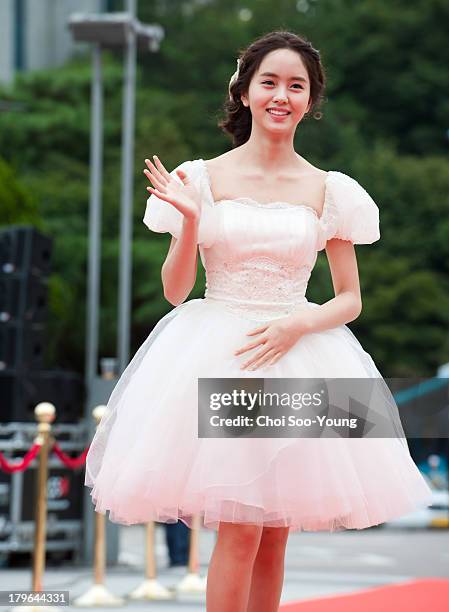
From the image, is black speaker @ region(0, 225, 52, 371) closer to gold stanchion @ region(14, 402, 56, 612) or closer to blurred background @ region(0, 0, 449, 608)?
gold stanchion @ region(14, 402, 56, 612)

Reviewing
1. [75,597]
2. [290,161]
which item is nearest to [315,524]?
[290,161]

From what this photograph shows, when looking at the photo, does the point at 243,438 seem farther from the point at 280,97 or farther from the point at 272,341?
the point at 280,97

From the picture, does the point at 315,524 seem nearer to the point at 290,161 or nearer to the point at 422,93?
the point at 290,161

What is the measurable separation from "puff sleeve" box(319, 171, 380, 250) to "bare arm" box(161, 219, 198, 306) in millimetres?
427

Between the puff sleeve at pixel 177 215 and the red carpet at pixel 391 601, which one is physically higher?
the puff sleeve at pixel 177 215

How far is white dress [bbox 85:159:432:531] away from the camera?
158 inches

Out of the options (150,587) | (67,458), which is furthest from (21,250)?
(150,587)

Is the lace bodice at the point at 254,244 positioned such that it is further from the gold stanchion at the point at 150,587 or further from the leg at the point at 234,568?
the gold stanchion at the point at 150,587

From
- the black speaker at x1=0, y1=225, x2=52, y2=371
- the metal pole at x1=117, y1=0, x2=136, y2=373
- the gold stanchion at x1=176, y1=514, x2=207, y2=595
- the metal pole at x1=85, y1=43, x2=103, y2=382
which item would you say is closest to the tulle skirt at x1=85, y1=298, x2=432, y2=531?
the gold stanchion at x1=176, y1=514, x2=207, y2=595

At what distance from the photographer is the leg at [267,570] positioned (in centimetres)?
423

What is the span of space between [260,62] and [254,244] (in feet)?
1.87

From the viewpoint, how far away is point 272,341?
13.6ft

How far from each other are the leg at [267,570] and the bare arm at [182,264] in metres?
0.76

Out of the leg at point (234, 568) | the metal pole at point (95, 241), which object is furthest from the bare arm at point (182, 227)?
the metal pole at point (95, 241)
